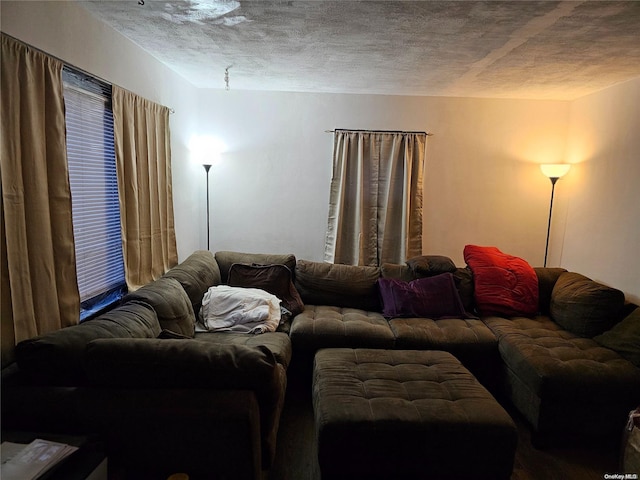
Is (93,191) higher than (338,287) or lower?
higher

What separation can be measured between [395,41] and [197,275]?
2.19 meters

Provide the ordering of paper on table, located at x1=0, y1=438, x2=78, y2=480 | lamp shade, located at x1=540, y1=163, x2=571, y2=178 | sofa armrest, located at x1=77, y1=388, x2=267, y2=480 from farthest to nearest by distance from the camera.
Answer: lamp shade, located at x1=540, y1=163, x2=571, y2=178
sofa armrest, located at x1=77, y1=388, x2=267, y2=480
paper on table, located at x1=0, y1=438, x2=78, y2=480

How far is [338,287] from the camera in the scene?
11.3ft

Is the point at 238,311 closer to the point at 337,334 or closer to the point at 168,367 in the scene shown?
the point at 337,334

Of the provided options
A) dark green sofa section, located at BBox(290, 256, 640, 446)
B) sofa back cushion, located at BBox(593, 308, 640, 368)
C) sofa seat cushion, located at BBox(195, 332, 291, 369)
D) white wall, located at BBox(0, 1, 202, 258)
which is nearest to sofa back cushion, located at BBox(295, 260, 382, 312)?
dark green sofa section, located at BBox(290, 256, 640, 446)

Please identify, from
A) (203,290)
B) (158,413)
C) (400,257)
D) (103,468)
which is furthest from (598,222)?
(103,468)

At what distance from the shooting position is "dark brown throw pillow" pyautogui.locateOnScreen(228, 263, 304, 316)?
10.6 feet

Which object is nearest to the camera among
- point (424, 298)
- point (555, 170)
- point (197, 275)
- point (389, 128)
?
point (197, 275)

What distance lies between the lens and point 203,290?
307 centimetres

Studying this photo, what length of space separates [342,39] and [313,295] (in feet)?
6.61

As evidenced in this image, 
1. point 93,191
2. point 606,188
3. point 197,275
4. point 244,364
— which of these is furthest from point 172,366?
point 606,188

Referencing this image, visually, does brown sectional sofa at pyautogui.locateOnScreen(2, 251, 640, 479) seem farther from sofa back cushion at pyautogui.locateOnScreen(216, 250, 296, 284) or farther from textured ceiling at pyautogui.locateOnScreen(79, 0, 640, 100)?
textured ceiling at pyautogui.locateOnScreen(79, 0, 640, 100)

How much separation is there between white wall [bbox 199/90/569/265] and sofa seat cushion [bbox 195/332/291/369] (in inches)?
67.6

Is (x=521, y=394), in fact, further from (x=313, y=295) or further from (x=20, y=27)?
(x=20, y=27)
